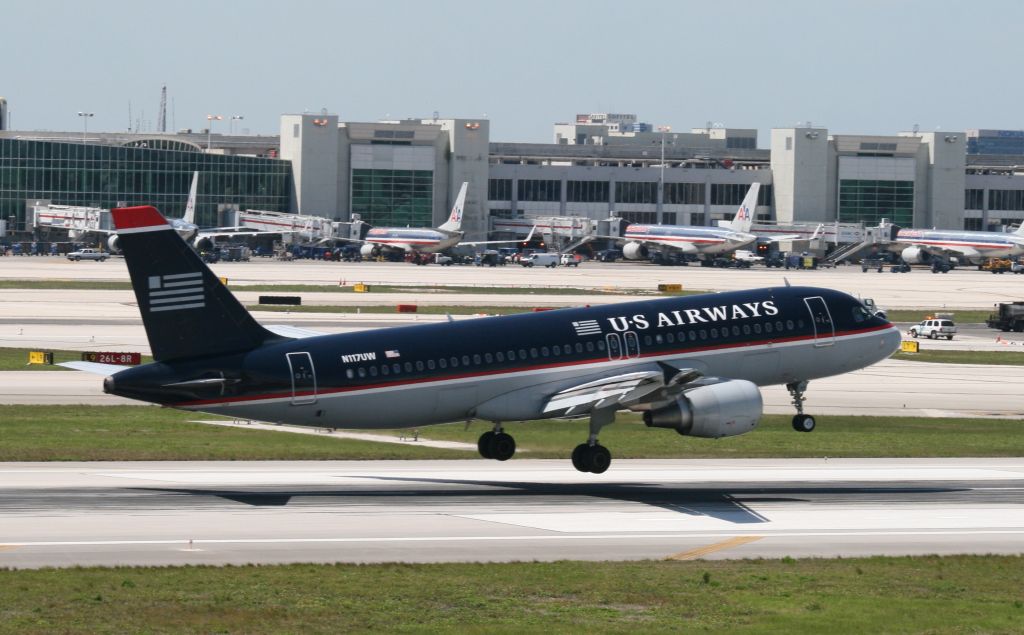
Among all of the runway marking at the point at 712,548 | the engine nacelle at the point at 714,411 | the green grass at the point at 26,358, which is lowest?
the runway marking at the point at 712,548

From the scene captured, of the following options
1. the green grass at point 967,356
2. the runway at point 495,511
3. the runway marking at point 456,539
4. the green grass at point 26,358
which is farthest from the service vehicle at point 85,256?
the runway marking at point 456,539

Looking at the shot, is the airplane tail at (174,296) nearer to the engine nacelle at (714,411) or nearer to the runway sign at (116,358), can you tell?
the engine nacelle at (714,411)

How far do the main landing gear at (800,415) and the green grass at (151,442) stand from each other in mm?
11947

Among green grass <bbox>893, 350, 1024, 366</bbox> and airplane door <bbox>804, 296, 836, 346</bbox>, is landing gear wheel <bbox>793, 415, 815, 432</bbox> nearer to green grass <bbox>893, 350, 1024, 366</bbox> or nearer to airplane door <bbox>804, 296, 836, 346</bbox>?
airplane door <bbox>804, 296, 836, 346</bbox>

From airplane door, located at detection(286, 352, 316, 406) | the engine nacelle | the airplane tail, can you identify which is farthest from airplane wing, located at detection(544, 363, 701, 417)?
the airplane tail

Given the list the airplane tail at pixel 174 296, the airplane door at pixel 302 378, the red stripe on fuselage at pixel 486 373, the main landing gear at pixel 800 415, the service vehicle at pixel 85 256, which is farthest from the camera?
the service vehicle at pixel 85 256

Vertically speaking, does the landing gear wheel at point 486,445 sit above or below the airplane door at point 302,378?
below

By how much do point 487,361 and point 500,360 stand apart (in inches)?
16.7

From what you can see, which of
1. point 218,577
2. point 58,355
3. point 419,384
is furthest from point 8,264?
point 218,577

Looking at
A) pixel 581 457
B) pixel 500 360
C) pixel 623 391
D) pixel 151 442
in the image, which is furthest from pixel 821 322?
pixel 151 442

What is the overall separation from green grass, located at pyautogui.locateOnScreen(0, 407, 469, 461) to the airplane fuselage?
8641mm

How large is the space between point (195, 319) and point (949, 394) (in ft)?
154

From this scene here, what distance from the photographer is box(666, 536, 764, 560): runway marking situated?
36969 mm

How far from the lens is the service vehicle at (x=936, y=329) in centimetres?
11106
